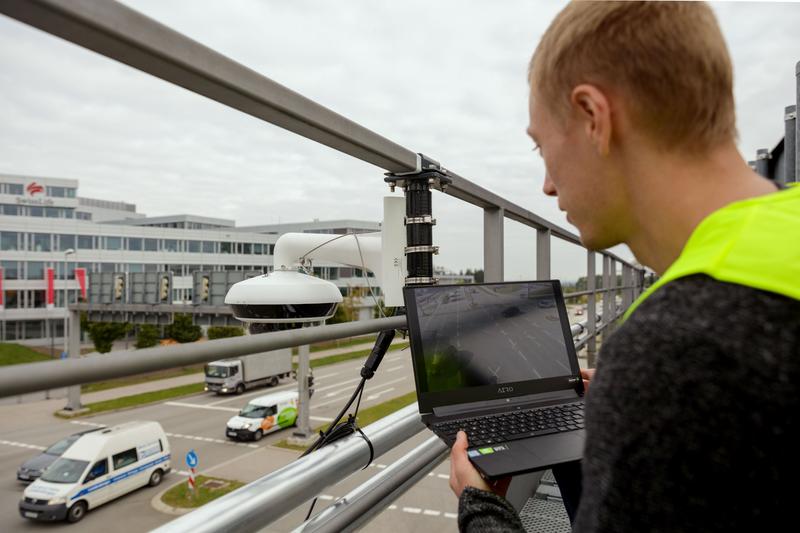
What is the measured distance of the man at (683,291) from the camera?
1.14 feet

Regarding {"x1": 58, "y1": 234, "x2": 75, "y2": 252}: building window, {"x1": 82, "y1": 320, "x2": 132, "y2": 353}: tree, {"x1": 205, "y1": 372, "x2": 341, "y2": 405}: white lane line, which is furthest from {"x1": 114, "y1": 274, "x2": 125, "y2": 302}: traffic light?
{"x1": 205, "y1": 372, "x2": 341, "y2": 405}: white lane line

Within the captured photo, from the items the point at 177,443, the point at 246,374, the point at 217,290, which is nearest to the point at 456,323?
the point at 246,374

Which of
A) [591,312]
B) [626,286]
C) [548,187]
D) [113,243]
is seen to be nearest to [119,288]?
[113,243]

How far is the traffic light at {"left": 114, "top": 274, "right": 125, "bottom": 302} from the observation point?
1616 millimetres

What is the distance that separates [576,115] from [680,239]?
0.16 m

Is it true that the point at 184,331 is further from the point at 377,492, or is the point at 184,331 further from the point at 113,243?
the point at 113,243

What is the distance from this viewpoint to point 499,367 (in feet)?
3.59

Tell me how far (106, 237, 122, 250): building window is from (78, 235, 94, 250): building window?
3.3 inches

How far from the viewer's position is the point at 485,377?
1.07 meters

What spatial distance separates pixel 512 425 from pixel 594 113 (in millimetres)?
648

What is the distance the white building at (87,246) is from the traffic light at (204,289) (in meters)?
0.09

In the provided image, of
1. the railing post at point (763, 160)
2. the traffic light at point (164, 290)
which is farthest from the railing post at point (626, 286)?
the traffic light at point (164, 290)

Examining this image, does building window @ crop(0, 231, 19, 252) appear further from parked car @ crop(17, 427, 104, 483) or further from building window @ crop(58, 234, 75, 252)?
parked car @ crop(17, 427, 104, 483)

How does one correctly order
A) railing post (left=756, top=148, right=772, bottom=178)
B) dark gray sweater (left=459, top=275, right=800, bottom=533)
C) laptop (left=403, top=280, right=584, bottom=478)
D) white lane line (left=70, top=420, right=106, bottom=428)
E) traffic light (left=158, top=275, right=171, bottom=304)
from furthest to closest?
railing post (left=756, top=148, right=772, bottom=178)
traffic light (left=158, top=275, right=171, bottom=304)
laptop (left=403, top=280, right=584, bottom=478)
white lane line (left=70, top=420, right=106, bottom=428)
dark gray sweater (left=459, top=275, right=800, bottom=533)
